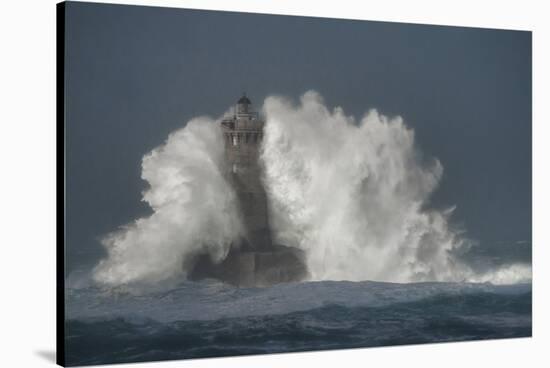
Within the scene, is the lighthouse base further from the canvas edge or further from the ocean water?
the canvas edge

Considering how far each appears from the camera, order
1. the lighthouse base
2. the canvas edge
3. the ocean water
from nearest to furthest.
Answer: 1. the canvas edge
2. the ocean water
3. the lighthouse base

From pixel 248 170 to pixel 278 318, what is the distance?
1625 mm

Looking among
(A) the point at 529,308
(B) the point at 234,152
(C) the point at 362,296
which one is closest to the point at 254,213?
(B) the point at 234,152

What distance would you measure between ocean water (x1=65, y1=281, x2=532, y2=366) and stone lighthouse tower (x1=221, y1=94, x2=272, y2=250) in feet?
2.05

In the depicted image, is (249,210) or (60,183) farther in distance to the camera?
(249,210)

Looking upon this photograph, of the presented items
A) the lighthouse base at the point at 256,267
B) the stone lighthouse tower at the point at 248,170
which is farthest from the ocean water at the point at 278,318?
the stone lighthouse tower at the point at 248,170

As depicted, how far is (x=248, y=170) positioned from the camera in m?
14.1

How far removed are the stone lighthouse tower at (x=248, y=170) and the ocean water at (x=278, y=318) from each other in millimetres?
625

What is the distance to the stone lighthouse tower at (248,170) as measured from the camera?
1404cm

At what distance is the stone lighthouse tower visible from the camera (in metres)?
14.0

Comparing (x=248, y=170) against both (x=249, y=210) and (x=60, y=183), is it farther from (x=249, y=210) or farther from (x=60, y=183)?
(x=60, y=183)

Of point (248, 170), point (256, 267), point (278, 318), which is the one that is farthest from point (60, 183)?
point (278, 318)

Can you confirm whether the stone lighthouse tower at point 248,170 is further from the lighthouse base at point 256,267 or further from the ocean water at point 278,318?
the ocean water at point 278,318

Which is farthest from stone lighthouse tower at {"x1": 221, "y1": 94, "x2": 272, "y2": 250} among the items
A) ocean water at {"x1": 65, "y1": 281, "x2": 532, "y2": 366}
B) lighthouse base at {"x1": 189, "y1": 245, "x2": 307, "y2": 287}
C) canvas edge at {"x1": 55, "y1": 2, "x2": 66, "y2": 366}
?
canvas edge at {"x1": 55, "y1": 2, "x2": 66, "y2": 366}
